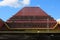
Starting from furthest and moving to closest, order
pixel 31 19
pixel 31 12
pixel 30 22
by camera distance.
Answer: pixel 31 12 → pixel 31 19 → pixel 30 22

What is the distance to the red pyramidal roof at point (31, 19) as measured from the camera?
40.6 metres

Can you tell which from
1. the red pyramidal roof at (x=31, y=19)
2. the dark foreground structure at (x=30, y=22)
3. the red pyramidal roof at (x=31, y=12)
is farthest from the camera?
the red pyramidal roof at (x=31, y=12)

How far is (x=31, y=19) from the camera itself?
4309cm

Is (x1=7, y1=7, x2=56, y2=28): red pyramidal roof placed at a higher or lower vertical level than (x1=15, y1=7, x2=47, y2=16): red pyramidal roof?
lower

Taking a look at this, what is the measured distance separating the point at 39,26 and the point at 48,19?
11.2ft

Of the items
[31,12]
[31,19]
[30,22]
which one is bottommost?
[30,22]

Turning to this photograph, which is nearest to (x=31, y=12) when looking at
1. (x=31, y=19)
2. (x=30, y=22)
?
(x=31, y=19)

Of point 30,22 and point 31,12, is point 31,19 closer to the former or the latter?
point 30,22

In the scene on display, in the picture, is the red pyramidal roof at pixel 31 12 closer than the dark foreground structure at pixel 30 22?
No

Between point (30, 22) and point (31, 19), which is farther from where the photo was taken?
point (31, 19)

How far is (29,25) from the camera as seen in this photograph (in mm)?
40844

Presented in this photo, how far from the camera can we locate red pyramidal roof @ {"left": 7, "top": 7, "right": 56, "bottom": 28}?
4056 cm

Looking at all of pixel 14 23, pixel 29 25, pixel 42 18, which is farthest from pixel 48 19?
pixel 14 23

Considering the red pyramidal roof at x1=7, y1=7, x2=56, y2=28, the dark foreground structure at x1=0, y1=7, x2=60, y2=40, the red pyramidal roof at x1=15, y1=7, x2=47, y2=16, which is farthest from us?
the red pyramidal roof at x1=15, y1=7, x2=47, y2=16
